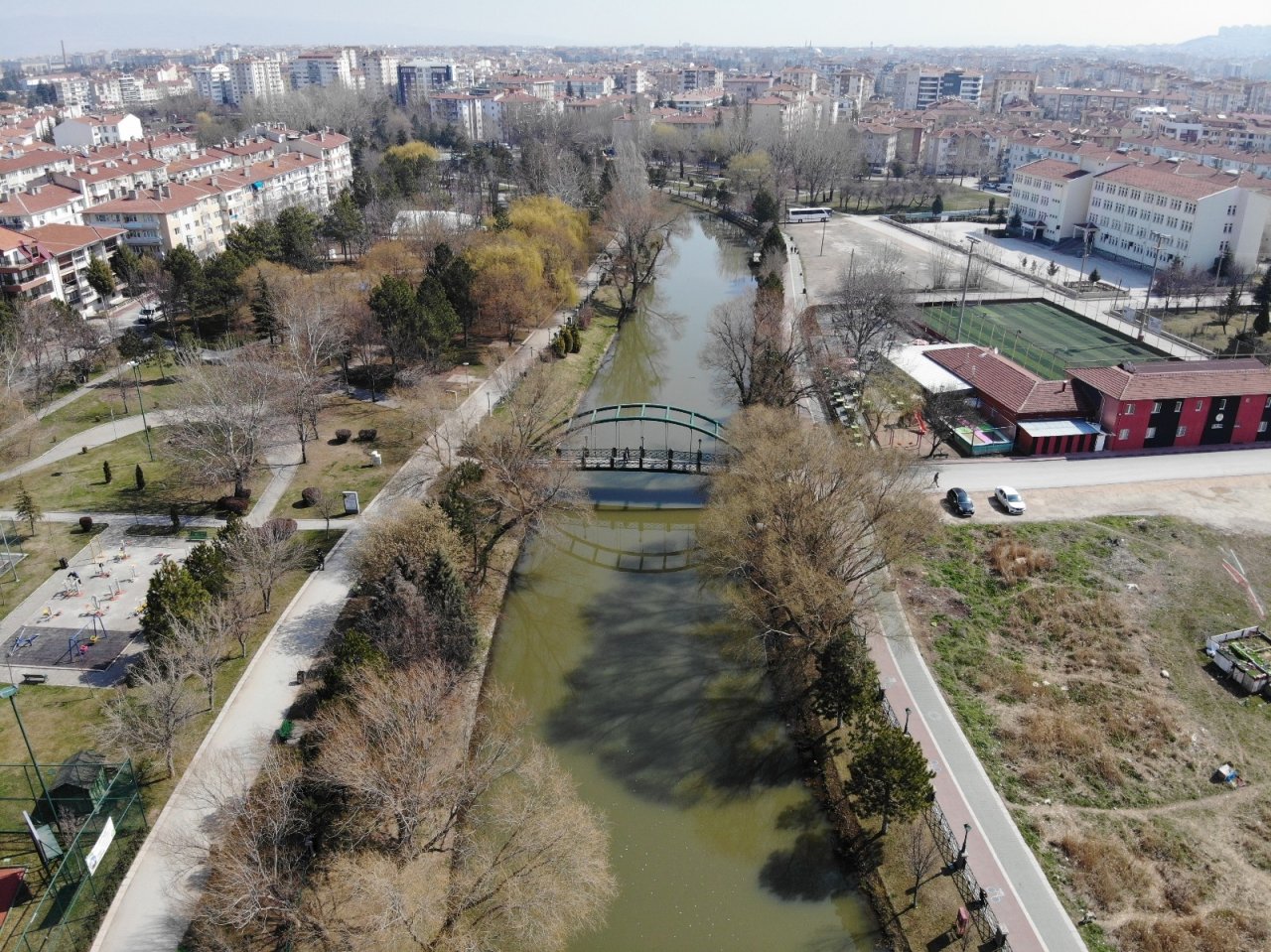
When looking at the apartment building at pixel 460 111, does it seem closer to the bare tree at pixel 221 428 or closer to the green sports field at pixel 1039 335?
the green sports field at pixel 1039 335

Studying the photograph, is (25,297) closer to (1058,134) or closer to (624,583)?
(624,583)

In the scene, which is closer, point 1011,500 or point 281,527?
point 281,527

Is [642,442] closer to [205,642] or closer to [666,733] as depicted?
[666,733]

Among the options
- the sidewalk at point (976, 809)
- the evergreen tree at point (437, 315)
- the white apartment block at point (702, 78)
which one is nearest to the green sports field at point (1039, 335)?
the sidewalk at point (976, 809)

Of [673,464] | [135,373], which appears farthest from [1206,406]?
[135,373]

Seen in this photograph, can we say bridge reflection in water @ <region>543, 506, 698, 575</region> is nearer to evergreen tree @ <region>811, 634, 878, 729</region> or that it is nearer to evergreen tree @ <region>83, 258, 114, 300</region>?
evergreen tree @ <region>811, 634, 878, 729</region>

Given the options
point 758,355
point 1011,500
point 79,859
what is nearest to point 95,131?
point 758,355
